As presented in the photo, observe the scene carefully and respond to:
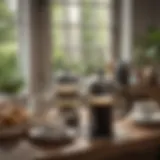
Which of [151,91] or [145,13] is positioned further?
[145,13]

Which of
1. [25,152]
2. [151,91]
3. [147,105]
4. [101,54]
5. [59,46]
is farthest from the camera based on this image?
[101,54]

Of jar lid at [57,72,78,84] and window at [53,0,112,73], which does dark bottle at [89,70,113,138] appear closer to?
jar lid at [57,72,78,84]

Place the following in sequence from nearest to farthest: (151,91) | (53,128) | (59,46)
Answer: (53,128), (151,91), (59,46)

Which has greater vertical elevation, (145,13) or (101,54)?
(145,13)

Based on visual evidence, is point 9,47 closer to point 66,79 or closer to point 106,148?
point 66,79

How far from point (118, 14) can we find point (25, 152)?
220 cm

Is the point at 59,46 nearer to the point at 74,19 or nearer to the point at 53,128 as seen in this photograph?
the point at 74,19

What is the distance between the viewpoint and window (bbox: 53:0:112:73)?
11.0 feet

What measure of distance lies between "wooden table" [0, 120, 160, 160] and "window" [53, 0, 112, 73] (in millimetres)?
1421

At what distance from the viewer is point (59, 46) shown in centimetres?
335

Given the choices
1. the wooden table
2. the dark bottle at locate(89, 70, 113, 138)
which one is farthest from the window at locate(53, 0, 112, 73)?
the dark bottle at locate(89, 70, 113, 138)

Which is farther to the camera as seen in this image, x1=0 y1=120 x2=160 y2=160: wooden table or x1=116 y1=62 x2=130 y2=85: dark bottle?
x1=116 y1=62 x2=130 y2=85: dark bottle

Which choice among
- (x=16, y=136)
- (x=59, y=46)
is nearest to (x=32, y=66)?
(x=59, y=46)

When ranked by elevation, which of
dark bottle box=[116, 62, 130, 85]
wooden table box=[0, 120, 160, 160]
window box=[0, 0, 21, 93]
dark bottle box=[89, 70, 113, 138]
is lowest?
wooden table box=[0, 120, 160, 160]
